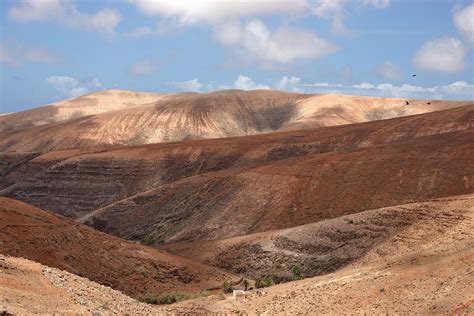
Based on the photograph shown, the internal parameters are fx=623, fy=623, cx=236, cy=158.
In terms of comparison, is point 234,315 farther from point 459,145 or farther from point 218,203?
point 459,145

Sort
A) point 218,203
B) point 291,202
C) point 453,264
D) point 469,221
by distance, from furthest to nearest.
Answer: point 218,203
point 291,202
point 469,221
point 453,264

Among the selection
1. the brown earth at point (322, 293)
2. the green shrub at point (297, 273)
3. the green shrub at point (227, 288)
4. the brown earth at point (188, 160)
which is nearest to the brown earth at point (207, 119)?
the brown earth at point (188, 160)

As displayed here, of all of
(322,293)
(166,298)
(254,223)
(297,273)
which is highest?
(254,223)

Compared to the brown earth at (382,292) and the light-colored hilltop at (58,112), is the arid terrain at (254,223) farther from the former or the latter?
the light-colored hilltop at (58,112)

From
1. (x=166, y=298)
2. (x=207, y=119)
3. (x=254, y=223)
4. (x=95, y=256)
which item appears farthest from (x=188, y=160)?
(x=207, y=119)

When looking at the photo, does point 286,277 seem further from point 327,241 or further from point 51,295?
point 51,295

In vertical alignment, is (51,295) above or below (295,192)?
below

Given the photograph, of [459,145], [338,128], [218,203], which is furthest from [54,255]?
[338,128]

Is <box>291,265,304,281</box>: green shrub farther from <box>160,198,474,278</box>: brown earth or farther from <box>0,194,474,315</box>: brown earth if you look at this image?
<box>0,194,474,315</box>: brown earth
